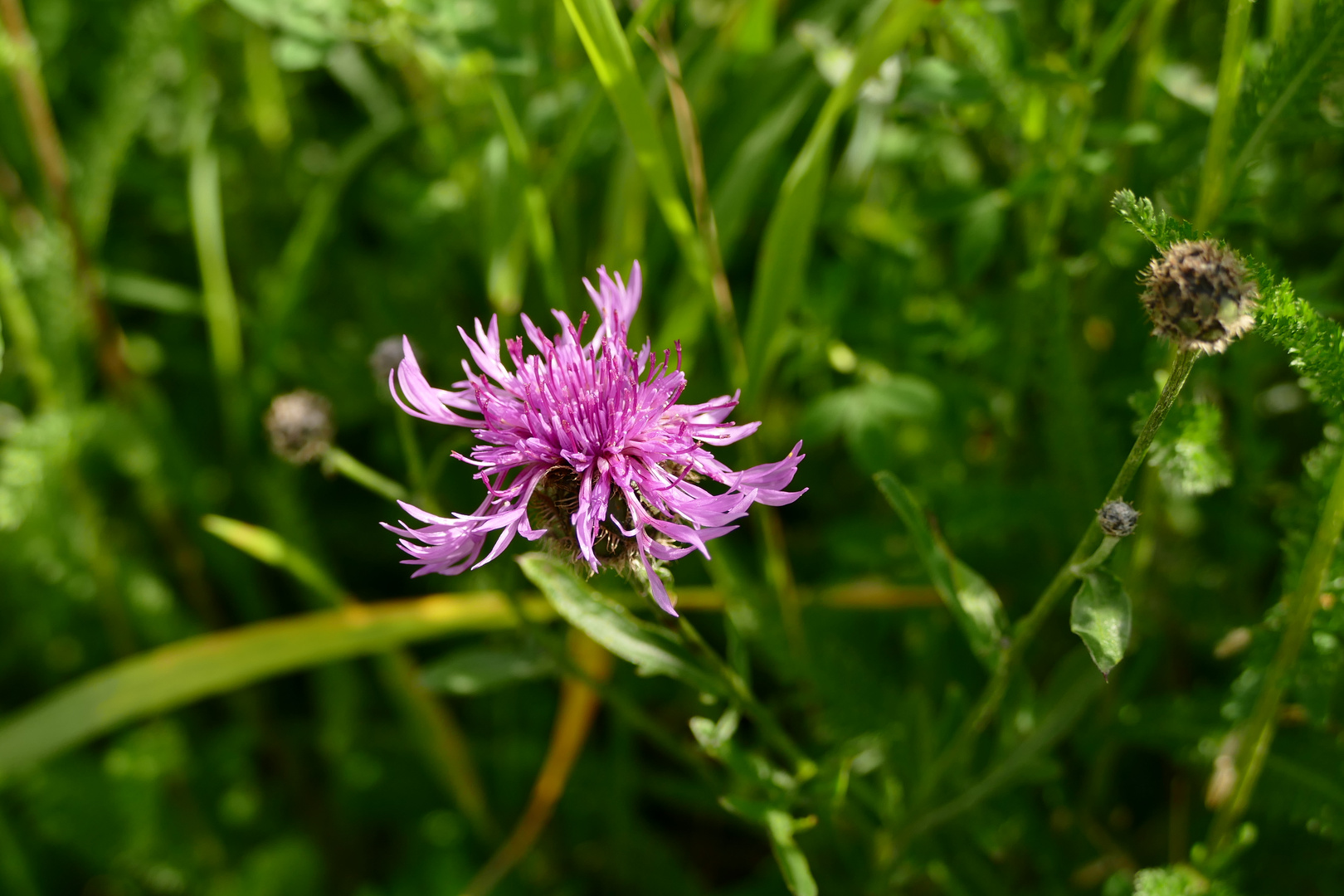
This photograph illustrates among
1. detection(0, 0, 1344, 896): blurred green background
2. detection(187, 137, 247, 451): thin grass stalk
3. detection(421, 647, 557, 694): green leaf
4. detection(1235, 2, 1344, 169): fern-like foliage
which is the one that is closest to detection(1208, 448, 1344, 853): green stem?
detection(0, 0, 1344, 896): blurred green background

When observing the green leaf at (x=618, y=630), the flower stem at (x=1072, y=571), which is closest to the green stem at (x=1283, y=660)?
the flower stem at (x=1072, y=571)

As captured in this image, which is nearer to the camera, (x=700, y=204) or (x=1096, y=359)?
(x=700, y=204)

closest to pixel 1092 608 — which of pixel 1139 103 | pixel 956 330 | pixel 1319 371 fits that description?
pixel 1319 371

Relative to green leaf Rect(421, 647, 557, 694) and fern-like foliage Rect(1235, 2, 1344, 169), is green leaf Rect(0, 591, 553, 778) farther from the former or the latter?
fern-like foliage Rect(1235, 2, 1344, 169)

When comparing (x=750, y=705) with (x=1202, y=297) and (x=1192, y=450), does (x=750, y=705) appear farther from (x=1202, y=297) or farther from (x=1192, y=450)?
(x=1202, y=297)

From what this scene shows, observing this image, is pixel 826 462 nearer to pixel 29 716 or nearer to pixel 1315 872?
pixel 1315 872

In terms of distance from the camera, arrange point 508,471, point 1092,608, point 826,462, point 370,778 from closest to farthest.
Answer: point 1092,608 < point 508,471 < point 370,778 < point 826,462
